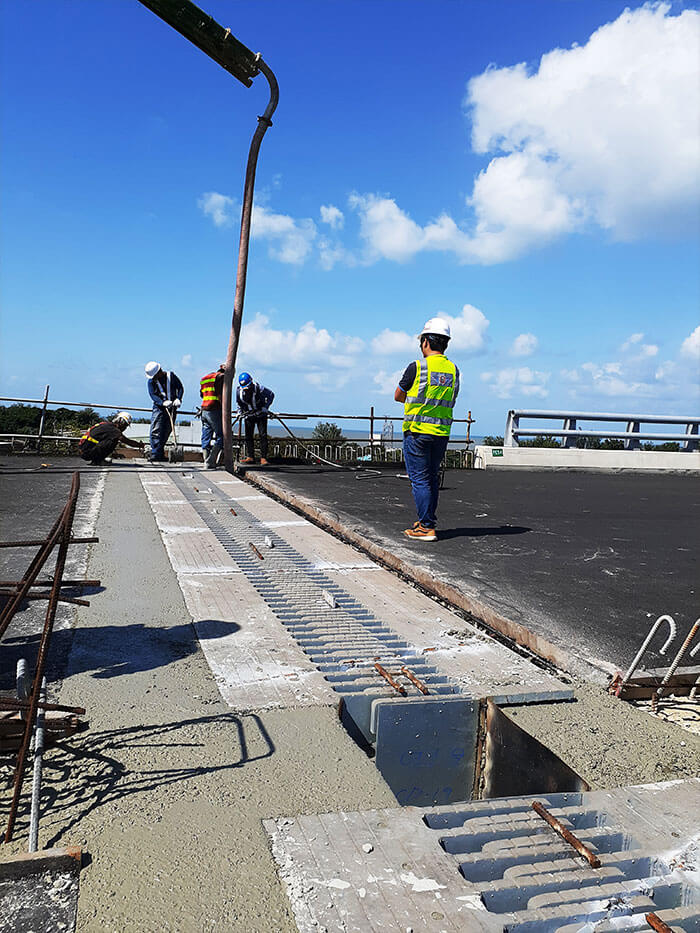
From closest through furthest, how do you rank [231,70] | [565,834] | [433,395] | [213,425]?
[565,834], [433,395], [231,70], [213,425]

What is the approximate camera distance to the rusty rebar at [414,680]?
3.18m

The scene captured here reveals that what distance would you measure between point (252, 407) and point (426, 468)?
829cm

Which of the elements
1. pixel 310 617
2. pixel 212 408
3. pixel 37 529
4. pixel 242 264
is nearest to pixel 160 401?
pixel 212 408

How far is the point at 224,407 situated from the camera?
12711 millimetres

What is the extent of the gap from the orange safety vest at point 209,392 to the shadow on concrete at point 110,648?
32.5ft

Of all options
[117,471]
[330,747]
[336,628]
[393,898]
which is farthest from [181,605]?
[117,471]

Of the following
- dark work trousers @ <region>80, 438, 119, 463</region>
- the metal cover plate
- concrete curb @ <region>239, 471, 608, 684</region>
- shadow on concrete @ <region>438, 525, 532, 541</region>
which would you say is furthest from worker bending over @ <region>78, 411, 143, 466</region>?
the metal cover plate

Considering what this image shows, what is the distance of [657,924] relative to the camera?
174 centimetres

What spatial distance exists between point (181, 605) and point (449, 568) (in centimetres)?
220

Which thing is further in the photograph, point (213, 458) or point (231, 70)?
point (213, 458)

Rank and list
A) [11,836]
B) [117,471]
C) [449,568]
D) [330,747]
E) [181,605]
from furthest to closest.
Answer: [117,471] → [449,568] → [181,605] → [330,747] → [11,836]

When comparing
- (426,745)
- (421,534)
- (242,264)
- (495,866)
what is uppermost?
(242,264)

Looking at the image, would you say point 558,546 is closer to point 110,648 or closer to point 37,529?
point 110,648

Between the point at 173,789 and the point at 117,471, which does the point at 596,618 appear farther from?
the point at 117,471
